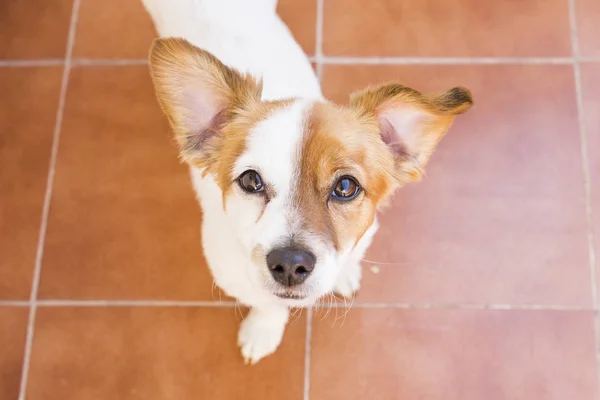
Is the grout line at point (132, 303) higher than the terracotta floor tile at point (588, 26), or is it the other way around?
the terracotta floor tile at point (588, 26)

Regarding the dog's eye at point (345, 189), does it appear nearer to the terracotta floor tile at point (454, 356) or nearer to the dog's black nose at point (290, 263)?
the dog's black nose at point (290, 263)

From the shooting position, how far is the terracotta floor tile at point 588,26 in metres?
2.35

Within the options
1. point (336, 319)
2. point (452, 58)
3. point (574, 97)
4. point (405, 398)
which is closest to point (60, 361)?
point (336, 319)

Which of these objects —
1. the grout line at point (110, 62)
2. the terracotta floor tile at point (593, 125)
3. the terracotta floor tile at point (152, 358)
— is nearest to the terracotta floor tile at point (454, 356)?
the terracotta floor tile at point (152, 358)

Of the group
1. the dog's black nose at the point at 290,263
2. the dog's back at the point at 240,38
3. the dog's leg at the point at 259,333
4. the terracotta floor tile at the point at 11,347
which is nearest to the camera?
the dog's black nose at the point at 290,263

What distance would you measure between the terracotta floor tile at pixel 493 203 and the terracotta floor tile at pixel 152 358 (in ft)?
1.43

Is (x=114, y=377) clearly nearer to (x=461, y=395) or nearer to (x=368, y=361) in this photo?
(x=368, y=361)

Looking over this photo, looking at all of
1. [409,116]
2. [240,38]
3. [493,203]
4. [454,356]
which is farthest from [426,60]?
[454,356]

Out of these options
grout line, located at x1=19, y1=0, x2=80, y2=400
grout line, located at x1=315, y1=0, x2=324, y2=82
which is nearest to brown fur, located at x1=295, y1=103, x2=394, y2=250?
grout line, located at x1=315, y1=0, x2=324, y2=82

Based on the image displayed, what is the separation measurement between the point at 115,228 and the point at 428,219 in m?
1.13

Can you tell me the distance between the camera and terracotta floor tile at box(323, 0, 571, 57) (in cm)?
237

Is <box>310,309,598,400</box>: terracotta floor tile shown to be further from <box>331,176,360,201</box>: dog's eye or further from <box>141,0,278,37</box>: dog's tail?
<box>141,0,278,37</box>: dog's tail

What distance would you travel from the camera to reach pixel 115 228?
2.26 meters

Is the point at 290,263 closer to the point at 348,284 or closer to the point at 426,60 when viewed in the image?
the point at 348,284
